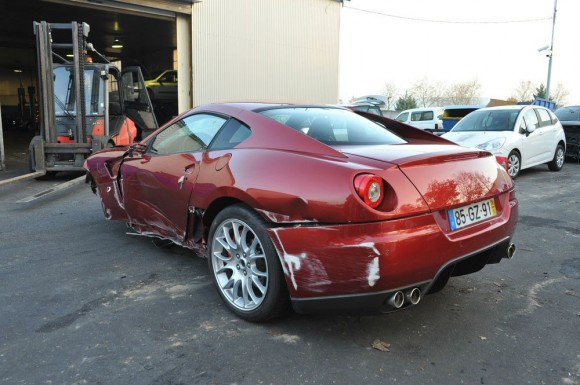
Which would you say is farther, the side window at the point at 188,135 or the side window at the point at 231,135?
the side window at the point at 188,135

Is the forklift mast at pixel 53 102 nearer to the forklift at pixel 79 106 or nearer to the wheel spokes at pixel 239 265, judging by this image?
the forklift at pixel 79 106

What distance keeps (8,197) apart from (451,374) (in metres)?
7.47

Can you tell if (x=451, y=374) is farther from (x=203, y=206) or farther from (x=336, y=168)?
(x=203, y=206)

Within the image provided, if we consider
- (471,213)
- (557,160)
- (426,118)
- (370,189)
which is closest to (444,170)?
(471,213)

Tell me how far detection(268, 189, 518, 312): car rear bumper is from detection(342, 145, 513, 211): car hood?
0.15 m

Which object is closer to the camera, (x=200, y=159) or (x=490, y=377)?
(x=490, y=377)

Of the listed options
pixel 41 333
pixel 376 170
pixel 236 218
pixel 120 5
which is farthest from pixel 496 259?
pixel 120 5

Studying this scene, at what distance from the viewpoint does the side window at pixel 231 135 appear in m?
3.34

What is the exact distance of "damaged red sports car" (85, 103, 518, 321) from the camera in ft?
8.22

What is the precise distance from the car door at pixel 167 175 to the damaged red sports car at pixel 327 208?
0.02 meters

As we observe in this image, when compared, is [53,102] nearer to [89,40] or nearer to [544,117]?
[544,117]

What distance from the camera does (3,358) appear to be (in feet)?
8.63

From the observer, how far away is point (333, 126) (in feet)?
11.5

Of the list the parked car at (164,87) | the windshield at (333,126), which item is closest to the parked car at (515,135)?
the windshield at (333,126)
